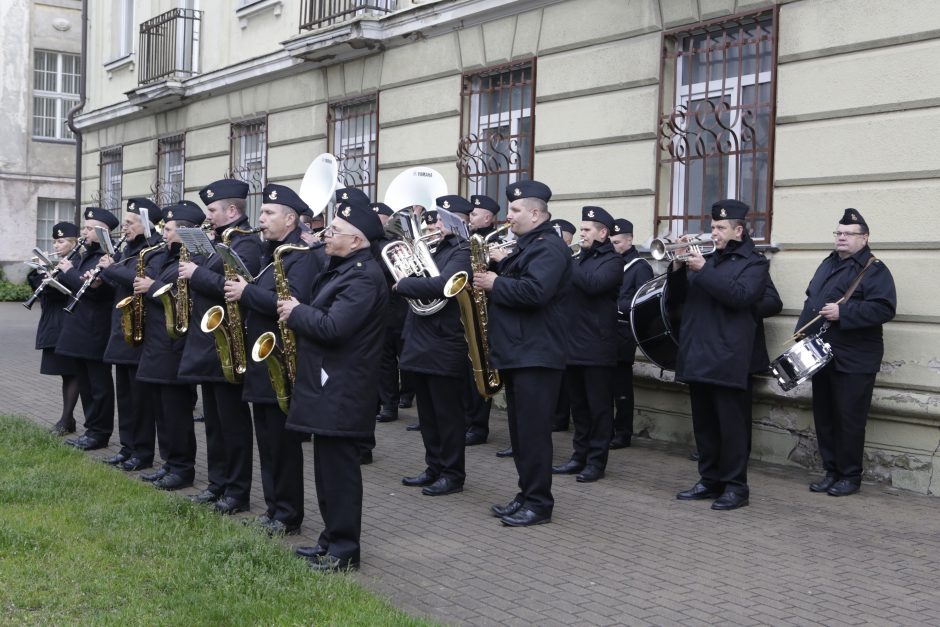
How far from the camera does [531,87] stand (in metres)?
11.7

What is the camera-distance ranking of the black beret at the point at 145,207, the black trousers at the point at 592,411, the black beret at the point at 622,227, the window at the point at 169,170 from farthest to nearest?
the window at the point at 169,170
the black beret at the point at 622,227
the black beret at the point at 145,207
the black trousers at the point at 592,411

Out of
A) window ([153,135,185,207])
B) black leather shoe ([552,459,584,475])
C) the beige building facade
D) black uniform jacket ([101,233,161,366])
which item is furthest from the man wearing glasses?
window ([153,135,185,207])

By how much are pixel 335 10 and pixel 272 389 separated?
889 cm

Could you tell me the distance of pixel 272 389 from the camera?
6598 millimetres

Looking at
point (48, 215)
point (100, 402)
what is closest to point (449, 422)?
point (100, 402)

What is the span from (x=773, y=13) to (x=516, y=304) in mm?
3851

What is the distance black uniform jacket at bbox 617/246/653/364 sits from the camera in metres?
9.48

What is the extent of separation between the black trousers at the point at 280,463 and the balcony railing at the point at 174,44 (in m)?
12.7

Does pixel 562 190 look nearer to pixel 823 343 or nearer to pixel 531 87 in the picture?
pixel 531 87

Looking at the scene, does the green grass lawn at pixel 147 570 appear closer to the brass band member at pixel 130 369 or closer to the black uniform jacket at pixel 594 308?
the brass band member at pixel 130 369

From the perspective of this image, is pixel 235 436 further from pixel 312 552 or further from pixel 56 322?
pixel 56 322

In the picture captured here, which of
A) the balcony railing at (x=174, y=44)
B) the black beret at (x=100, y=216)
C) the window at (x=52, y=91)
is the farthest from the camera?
the window at (x=52, y=91)

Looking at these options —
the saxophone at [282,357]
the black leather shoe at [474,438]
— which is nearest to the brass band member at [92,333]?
the black leather shoe at [474,438]

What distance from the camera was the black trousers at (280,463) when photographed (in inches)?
262
